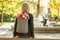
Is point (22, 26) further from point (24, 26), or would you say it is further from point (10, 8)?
point (10, 8)

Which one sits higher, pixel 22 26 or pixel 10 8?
pixel 10 8

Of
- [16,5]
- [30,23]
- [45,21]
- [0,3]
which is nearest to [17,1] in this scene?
[16,5]

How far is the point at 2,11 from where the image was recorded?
22.0 ft

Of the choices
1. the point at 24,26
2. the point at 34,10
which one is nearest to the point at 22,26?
the point at 24,26

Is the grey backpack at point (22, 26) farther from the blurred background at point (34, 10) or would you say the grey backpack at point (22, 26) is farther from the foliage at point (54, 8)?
the foliage at point (54, 8)

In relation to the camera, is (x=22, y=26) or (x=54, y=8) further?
(x=54, y=8)

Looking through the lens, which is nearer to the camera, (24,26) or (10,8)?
(24,26)

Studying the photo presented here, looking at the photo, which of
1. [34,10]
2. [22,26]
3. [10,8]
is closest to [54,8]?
[34,10]

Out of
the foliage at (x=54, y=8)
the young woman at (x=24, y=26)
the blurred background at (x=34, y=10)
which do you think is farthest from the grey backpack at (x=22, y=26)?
the foliage at (x=54, y=8)

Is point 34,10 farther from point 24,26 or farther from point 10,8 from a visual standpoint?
point 24,26

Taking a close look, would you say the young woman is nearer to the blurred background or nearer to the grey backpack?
the grey backpack

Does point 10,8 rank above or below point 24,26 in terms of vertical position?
above

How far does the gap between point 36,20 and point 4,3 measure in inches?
45.1

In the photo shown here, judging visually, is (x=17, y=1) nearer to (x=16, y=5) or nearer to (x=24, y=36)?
(x=16, y=5)
